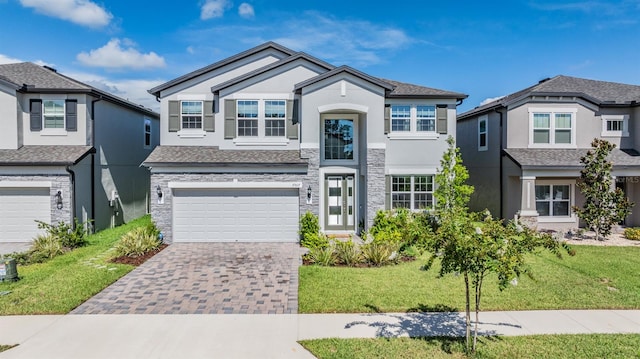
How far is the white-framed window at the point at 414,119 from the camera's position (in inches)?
669

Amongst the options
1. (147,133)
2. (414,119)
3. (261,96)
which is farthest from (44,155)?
(414,119)

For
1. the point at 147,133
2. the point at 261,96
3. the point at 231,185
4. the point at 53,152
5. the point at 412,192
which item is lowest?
the point at 412,192

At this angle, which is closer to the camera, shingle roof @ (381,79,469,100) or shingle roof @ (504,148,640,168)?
shingle roof @ (381,79,469,100)

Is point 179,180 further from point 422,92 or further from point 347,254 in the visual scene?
point 422,92

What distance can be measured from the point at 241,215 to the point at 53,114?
9.16m

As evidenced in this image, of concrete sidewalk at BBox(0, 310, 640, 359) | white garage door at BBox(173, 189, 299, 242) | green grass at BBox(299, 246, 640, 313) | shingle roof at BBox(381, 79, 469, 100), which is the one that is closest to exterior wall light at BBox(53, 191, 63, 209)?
white garage door at BBox(173, 189, 299, 242)

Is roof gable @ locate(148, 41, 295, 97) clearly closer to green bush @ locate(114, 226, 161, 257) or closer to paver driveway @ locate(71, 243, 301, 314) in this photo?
green bush @ locate(114, 226, 161, 257)

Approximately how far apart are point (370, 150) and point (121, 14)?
45.9ft

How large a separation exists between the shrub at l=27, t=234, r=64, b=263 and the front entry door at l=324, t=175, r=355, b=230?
9899 mm

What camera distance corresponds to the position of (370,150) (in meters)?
15.4

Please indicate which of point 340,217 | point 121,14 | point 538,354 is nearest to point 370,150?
point 340,217

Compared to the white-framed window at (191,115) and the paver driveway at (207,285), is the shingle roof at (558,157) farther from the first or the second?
the white-framed window at (191,115)

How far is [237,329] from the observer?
7121 millimetres

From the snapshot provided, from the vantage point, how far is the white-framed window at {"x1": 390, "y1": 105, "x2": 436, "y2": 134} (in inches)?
669
